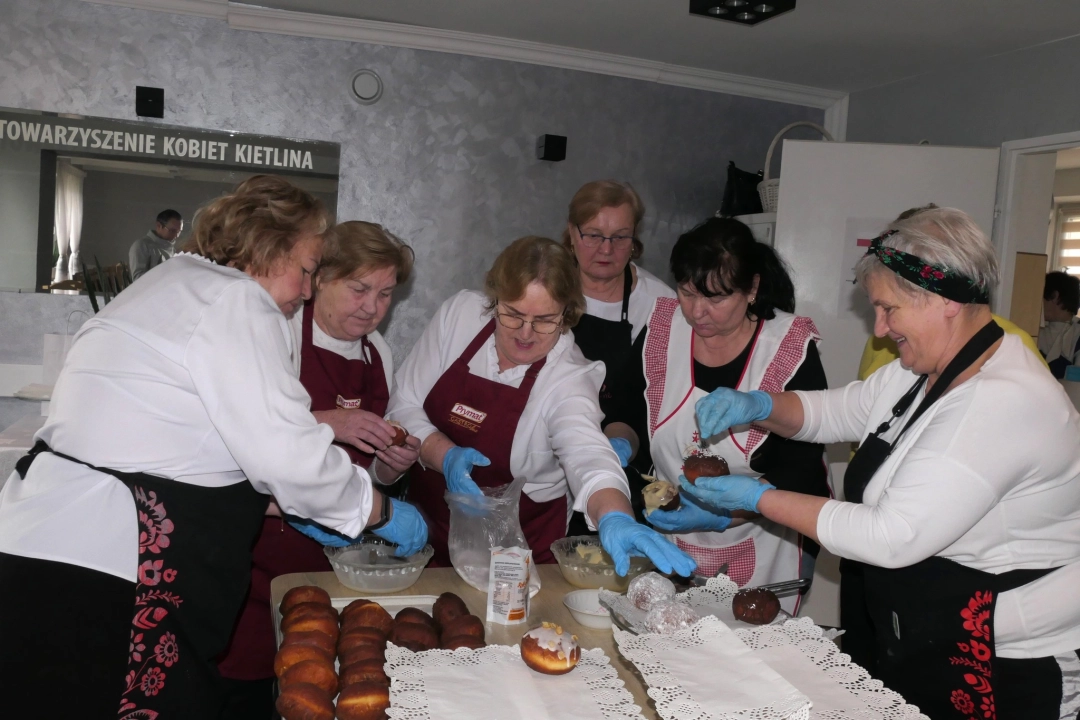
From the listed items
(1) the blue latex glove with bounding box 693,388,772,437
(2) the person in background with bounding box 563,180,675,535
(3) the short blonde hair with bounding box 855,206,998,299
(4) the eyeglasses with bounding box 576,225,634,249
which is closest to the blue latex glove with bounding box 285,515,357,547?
(1) the blue latex glove with bounding box 693,388,772,437

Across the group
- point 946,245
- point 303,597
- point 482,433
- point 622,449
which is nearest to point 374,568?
point 303,597

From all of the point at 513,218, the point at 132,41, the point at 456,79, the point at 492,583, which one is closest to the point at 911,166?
the point at 513,218

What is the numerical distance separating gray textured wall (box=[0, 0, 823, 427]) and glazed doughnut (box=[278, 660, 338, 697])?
3.22 m

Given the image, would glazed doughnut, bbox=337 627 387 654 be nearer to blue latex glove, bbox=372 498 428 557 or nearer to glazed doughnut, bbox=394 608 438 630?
glazed doughnut, bbox=394 608 438 630

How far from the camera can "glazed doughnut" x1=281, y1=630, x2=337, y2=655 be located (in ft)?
4.83

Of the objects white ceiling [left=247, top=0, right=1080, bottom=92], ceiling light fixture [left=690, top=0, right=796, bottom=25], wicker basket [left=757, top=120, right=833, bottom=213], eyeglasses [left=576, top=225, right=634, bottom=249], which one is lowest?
eyeglasses [left=576, top=225, right=634, bottom=249]

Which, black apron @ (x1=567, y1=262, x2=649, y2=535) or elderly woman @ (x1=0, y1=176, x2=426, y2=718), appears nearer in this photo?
elderly woman @ (x1=0, y1=176, x2=426, y2=718)

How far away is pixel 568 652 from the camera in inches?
57.3

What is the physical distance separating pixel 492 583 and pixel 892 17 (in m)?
3.24

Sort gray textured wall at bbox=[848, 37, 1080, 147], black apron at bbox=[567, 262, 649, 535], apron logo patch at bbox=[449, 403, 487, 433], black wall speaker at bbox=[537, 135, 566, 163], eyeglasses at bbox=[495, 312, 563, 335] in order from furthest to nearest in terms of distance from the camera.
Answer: black wall speaker at bbox=[537, 135, 566, 163] → gray textured wall at bbox=[848, 37, 1080, 147] → black apron at bbox=[567, 262, 649, 535] → apron logo patch at bbox=[449, 403, 487, 433] → eyeglasses at bbox=[495, 312, 563, 335]

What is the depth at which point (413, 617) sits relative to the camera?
1596 mm

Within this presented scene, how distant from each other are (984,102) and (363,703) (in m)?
4.32

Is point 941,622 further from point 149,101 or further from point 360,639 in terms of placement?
point 149,101

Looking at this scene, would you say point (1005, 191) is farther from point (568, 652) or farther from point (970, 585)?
point (568, 652)
